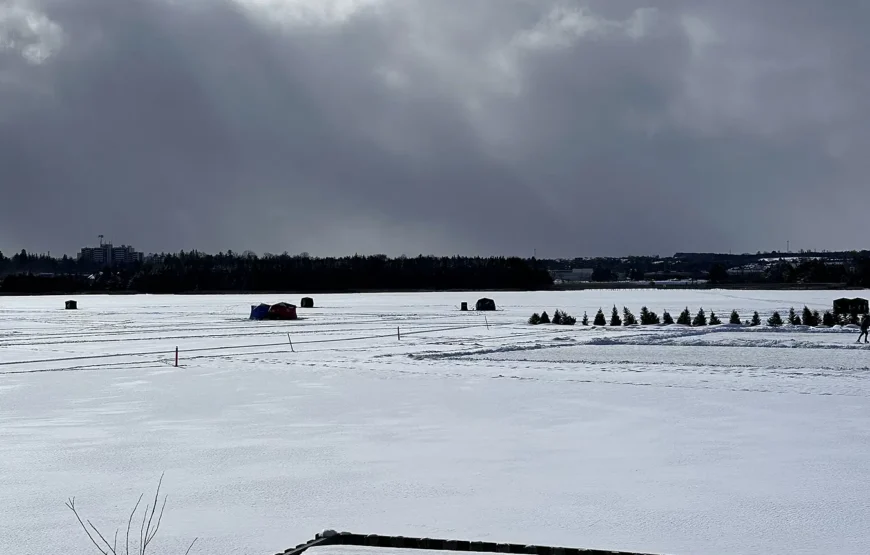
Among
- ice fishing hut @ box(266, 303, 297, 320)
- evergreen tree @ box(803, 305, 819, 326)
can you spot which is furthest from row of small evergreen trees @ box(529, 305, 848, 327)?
ice fishing hut @ box(266, 303, 297, 320)

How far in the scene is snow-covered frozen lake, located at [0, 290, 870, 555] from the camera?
7281 millimetres

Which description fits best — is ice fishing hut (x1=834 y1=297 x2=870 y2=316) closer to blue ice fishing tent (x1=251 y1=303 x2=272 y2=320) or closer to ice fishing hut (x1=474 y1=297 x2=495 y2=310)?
ice fishing hut (x1=474 y1=297 x2=495 y2=310)

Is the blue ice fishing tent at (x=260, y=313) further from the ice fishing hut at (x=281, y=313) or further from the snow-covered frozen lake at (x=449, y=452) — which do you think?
the snow-covered frozen lake at (x=449, y=452)

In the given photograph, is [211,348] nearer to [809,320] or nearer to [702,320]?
[702,320]

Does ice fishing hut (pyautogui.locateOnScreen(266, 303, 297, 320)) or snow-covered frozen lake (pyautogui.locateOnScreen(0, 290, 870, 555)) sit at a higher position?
ice fishing hut (pyautogui.locateOnScreen(266, 303, 297, 320))

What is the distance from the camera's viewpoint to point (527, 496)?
8.33m

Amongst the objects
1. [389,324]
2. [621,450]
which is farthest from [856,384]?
[389,324]

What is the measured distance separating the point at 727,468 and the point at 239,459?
5.34 metres

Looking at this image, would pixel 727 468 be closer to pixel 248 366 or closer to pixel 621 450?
pixel 621 450

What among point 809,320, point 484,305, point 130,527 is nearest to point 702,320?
point 809,320

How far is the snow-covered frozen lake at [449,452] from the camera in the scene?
7.28m

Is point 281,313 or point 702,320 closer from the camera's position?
point 702,320

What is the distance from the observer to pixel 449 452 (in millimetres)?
10641

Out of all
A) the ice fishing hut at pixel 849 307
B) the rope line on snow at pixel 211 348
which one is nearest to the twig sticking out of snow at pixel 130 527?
the rope line on snow at pixel 211 348
